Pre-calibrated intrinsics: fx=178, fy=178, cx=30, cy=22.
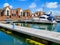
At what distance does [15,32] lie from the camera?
59.3 feet

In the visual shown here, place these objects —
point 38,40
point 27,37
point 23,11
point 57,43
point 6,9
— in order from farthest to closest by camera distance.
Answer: point 23,11, point 6,9, point 27,37, point 38,40, point 57,43

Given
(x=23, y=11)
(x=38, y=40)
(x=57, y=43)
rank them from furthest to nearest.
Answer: (x=23, y=11) < (x=38, y=40) < (x=57, y=43)

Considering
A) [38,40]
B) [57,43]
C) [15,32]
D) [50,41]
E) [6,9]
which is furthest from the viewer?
[6,9]

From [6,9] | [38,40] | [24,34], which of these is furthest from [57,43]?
[6,9]

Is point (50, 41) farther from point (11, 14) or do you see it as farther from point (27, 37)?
point (11, 14)

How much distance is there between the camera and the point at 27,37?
14734 mm

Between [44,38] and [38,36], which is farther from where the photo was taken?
[38,36]

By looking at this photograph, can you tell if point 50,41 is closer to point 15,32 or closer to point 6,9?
point 15,32

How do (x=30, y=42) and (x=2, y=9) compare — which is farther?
(x=2, y=9)

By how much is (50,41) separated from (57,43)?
850mm

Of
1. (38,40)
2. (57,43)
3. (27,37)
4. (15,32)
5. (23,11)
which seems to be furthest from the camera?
(23,11)

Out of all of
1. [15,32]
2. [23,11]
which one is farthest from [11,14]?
[15,32]

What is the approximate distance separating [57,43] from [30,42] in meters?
3.07

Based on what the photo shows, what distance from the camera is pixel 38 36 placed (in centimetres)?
1255
